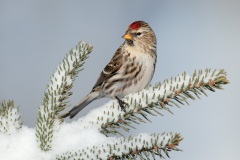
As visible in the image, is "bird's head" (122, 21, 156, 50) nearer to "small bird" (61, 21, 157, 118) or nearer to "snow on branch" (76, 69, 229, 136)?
"small bird" (61, 21, 157, 118)

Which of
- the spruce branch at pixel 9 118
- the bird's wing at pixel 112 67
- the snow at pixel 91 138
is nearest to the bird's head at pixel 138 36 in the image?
the bird's wing at pixel 112 67

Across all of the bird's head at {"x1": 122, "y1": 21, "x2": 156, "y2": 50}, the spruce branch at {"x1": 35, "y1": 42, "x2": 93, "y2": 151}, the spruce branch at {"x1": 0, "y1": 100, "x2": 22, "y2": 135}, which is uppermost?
the bird's head at {"x1": 122, "y1": 21, "x2": 156, "y2": 50}

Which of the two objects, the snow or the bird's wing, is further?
the bird's wing

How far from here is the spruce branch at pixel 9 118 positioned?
1906 millimetres

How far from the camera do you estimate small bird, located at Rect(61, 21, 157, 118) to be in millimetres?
3867

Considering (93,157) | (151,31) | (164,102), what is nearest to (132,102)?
(164,102)

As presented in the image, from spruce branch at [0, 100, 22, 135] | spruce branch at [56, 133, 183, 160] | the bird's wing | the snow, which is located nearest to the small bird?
the bird's wing

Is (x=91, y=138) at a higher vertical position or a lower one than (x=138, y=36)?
lower

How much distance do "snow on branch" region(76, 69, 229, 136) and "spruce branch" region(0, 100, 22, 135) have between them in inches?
13.4

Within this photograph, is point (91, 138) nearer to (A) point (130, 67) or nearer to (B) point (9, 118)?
(B) point (9, 118)

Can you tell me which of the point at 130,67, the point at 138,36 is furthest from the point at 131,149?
the point at 138,36

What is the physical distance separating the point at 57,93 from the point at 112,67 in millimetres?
2140

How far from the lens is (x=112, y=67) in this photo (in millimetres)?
4105

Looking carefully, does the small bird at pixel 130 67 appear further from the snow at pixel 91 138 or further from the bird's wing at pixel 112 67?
the snow at pixel 91 138
